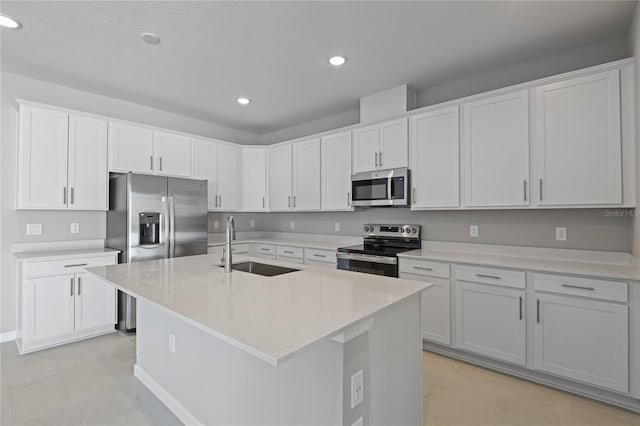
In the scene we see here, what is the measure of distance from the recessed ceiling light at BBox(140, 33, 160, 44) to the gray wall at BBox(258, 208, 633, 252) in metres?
2.90

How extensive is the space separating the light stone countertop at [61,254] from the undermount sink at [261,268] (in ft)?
5.93

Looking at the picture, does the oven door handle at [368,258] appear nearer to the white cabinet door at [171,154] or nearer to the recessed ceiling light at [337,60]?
the recessed ceiling light at [337,60]

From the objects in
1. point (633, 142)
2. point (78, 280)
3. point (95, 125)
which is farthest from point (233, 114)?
point (633, 142)

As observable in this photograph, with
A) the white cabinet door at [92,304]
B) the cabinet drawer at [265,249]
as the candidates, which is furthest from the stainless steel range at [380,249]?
the white cabinet door at [92,304]

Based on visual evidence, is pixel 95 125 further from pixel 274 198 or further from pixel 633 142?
pixel 633 142

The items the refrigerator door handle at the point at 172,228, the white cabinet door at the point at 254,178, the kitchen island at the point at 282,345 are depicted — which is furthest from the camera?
the white cabinet door at the point at 254,178

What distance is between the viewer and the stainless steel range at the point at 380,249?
126 inches

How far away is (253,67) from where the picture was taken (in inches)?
121

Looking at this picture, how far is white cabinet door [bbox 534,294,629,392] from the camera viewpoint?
2.06 meters

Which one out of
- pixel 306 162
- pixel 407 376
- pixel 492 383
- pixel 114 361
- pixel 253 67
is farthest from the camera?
pixel 306 162

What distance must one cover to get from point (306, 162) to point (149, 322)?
286cm

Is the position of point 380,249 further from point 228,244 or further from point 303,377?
point 303,377

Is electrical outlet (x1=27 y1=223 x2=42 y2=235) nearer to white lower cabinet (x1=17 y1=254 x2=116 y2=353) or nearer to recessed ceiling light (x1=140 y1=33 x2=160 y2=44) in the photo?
white lower cabinet (x1=17 y1=254 x2=116 y2=353)

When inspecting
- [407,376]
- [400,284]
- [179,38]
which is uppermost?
[179,38]
